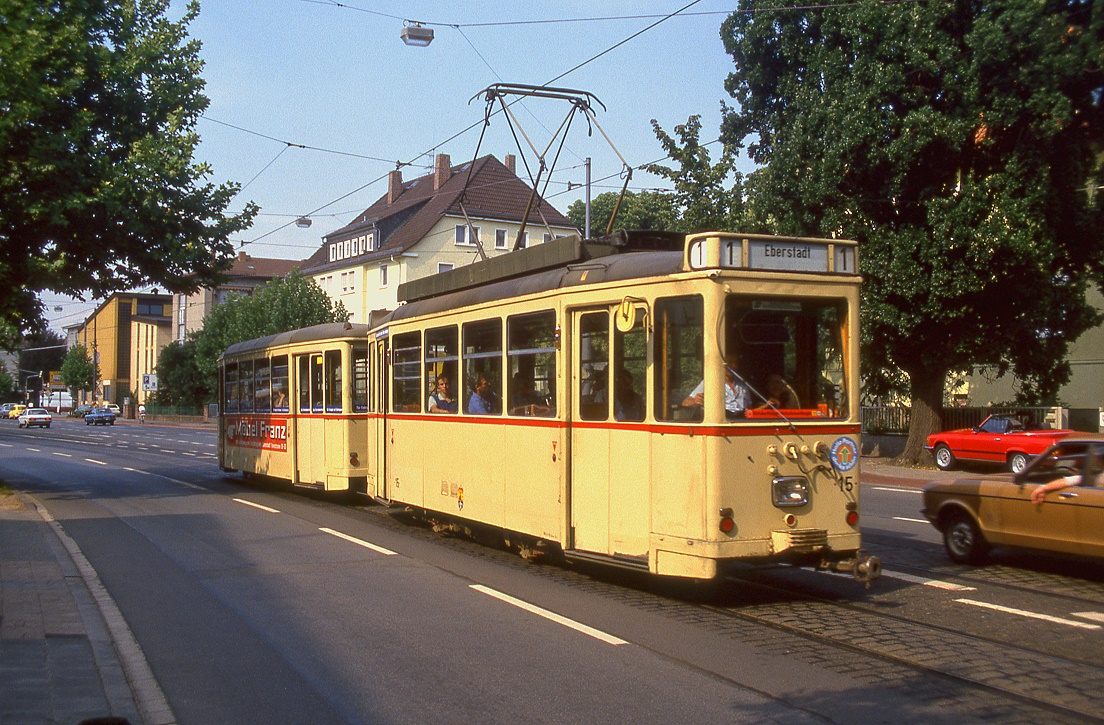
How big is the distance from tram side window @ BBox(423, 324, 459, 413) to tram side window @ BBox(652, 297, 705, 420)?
382 cm

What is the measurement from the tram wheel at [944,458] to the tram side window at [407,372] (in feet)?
57.8

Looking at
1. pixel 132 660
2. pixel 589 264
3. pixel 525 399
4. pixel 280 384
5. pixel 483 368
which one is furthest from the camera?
pixel 280 384

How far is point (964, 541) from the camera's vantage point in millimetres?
11016

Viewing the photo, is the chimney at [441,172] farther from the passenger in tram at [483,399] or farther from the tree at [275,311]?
the passenger in tram at [483,399]

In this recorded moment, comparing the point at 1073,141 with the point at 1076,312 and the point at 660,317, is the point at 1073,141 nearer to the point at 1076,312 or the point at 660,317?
the point at 1076,312

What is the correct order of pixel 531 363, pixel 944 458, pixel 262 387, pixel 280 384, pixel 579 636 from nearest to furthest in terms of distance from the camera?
pixel 579 636 < pixel 531 363 < pixel 280 384 < pixel 262 387 < pixel 944 458

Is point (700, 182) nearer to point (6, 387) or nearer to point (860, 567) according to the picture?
point (860, 567)

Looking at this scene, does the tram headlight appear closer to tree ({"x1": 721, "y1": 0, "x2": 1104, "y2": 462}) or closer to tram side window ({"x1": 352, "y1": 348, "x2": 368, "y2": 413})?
tram side window ({"x1": 352, "y1": 348, "x2": 368, "y2": 413})

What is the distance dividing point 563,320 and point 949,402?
3395cm

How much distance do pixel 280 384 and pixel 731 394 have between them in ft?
42.2

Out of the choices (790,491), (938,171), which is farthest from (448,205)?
(790,491)

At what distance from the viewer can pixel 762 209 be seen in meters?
27.0

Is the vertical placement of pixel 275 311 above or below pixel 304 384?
above

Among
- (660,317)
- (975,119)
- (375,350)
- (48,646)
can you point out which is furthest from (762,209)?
(48,646)
